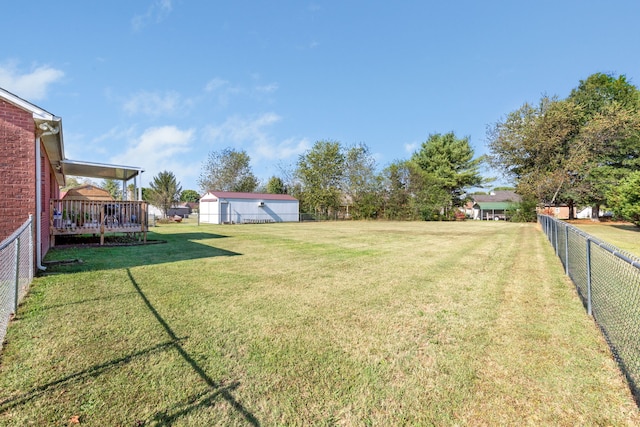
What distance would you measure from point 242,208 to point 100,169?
59.9 ft

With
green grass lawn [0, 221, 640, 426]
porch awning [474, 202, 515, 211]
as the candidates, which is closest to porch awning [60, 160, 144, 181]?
green grass lawn [0, 221, 640, 426]

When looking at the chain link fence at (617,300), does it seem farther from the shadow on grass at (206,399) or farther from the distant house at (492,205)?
the distant house at (492,205)

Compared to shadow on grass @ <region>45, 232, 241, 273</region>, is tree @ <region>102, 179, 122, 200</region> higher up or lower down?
higher up

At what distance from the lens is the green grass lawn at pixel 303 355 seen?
197 centimetres

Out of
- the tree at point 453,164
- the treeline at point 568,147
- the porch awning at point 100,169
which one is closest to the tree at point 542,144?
the treeline at point 568,147

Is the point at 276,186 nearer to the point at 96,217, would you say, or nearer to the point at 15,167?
the point at 96,217

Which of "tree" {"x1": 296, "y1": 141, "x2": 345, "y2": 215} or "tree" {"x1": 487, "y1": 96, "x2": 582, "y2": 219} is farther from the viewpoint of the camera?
"tree" {"x1": 296, "y1": 141, "x2": 345, "y2": 215}

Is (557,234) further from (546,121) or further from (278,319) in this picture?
(546,121)

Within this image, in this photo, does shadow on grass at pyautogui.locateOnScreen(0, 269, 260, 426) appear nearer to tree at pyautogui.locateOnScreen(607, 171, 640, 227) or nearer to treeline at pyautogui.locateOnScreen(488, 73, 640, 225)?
tree at pyautogui.locateOnScreen(607, 171, 640, 227)

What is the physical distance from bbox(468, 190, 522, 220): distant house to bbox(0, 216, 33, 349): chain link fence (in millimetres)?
51535

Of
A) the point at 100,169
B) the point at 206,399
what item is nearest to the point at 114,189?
the point at 100,169

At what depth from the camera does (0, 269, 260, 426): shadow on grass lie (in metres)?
1.90

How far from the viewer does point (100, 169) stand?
11.7 meters

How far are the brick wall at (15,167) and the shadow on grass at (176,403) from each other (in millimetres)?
5102
